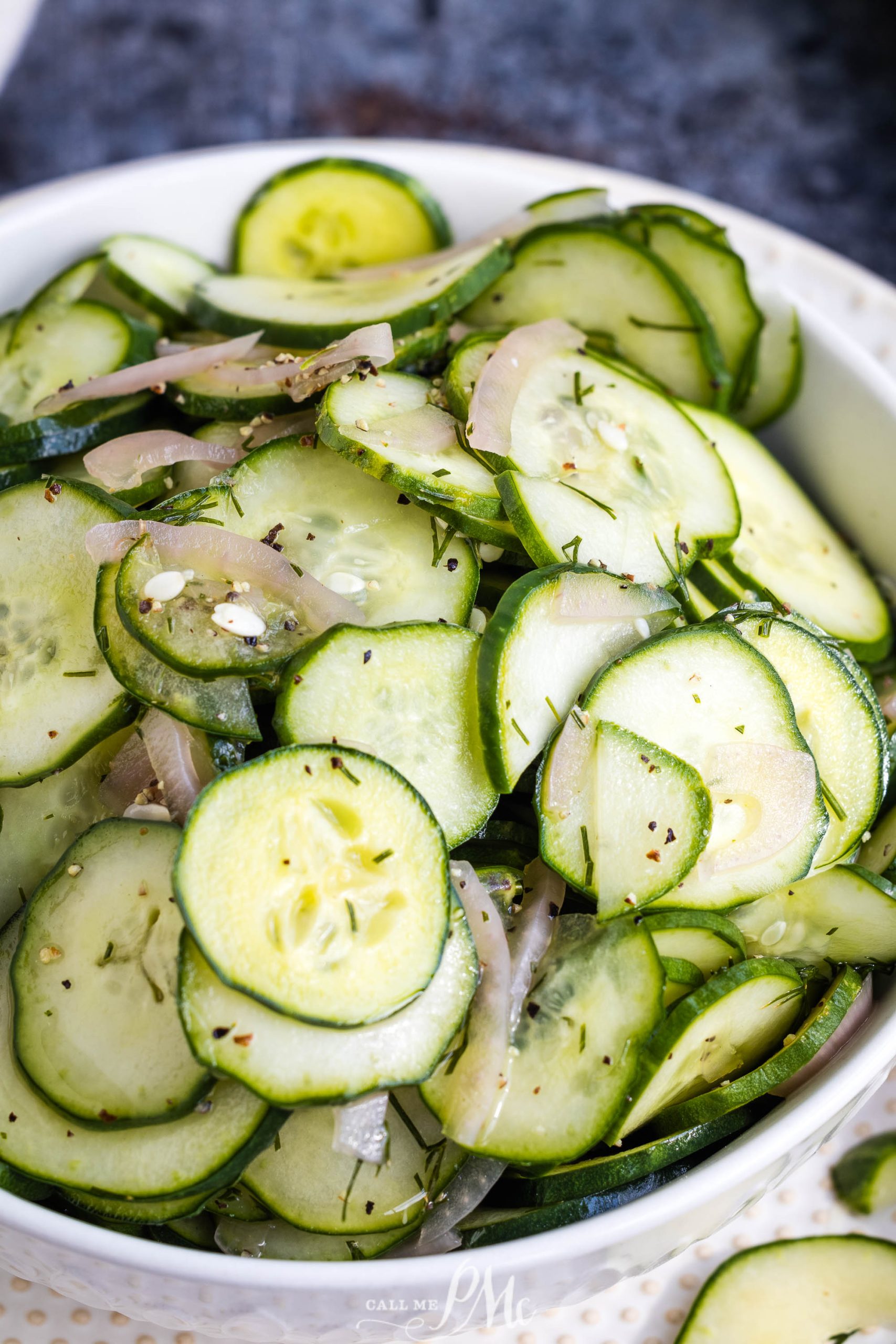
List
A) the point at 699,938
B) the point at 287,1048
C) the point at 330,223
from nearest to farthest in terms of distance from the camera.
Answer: the point at 287,1048 < the point at 699,938 < the point at 330,223

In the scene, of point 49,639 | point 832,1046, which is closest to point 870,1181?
point 832,1046

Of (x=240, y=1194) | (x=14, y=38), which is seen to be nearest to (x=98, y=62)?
(x=14, y=38)

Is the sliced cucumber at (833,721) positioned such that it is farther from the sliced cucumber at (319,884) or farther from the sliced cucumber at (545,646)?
the sliced cucumber at (319,884)

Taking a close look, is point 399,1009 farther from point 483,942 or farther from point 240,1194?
point 240,1194

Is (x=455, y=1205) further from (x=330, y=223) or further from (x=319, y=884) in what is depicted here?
(x=330, y=223)

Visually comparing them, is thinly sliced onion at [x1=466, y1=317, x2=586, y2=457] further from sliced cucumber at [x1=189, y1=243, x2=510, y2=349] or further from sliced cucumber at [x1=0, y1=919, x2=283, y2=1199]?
sliced cucumber at [x1=0, y1=919, x2=283, y2=1199]

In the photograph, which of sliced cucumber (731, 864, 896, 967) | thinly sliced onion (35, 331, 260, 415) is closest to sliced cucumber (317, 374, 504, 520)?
thinly sliced onion (35, 331, 260, 415)

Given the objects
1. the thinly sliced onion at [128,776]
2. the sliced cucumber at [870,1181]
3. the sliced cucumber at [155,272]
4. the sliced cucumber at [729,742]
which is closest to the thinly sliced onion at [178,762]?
the thinly sliced onion at [128,776]
